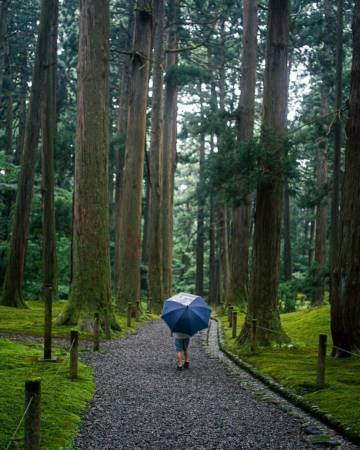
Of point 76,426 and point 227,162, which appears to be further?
point 227,162

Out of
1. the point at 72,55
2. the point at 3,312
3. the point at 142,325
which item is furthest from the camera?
the point at 72,55

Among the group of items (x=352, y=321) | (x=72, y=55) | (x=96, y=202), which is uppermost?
(x=72, y=55)

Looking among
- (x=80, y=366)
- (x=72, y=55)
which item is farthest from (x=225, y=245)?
(x=80, y=366)

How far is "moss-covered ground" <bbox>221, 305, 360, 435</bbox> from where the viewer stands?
22.1 feet

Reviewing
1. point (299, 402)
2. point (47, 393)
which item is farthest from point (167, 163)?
point (47, 393)

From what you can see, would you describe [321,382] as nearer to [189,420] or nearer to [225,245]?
[189,420]

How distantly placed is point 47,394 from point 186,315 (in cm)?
388

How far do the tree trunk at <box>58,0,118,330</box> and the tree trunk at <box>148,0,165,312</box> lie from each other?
857 centimetres

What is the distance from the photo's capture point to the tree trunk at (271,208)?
12328 mm

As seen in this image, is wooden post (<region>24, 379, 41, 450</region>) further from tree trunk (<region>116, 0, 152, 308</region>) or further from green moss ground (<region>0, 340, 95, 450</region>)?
tree trunk (<region>116, 0, 152, 308</region>)

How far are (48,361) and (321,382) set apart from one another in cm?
414

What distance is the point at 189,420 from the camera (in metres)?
6.30

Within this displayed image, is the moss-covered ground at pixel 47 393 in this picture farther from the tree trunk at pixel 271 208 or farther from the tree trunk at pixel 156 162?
the tree trunk at pixel 156 162

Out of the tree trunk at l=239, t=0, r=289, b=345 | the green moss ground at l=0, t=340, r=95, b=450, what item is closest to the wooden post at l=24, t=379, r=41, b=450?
the green moss ground at l=0, t=340, r=95, b=450
